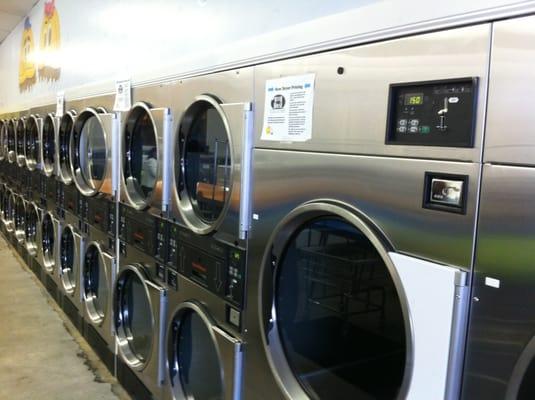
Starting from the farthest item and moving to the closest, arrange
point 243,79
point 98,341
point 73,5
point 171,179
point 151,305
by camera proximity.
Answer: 1. point 73,5
2. point 98,341
3. point 151,305
4. point 171,179
5. point 243,79

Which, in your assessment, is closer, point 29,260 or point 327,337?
point 327,337

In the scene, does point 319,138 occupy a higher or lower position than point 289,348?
higher

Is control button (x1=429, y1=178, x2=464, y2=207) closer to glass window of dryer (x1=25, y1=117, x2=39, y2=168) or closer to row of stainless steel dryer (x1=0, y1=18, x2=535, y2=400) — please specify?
row of stainless steel dryer (x1=0, y1=18, x2=535, y2=400)

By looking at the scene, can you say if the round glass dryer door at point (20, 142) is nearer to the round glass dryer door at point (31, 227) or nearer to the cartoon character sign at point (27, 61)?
the round glass dryer door at point (31, 227)

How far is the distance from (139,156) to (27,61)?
16.2 feet

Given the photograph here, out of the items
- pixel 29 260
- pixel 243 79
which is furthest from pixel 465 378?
pixel 29 260

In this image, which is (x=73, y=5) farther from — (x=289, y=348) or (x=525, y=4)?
(x=525, y=4)

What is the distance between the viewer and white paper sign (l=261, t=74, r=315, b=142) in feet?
4.25

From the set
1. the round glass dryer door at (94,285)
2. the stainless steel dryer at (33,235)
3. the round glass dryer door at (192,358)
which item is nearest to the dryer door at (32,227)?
the stainless steel dryer at (33,235)

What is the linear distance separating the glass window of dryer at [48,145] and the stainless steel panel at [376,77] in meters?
3.11

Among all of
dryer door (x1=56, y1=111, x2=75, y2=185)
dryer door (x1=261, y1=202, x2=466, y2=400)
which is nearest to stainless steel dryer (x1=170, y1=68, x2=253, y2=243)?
dryer door (x1=261, y1=202, x2=466, y2=400)

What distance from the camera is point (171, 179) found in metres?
2.04

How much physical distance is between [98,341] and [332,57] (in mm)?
2556

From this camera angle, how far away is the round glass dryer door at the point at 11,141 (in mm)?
5371
